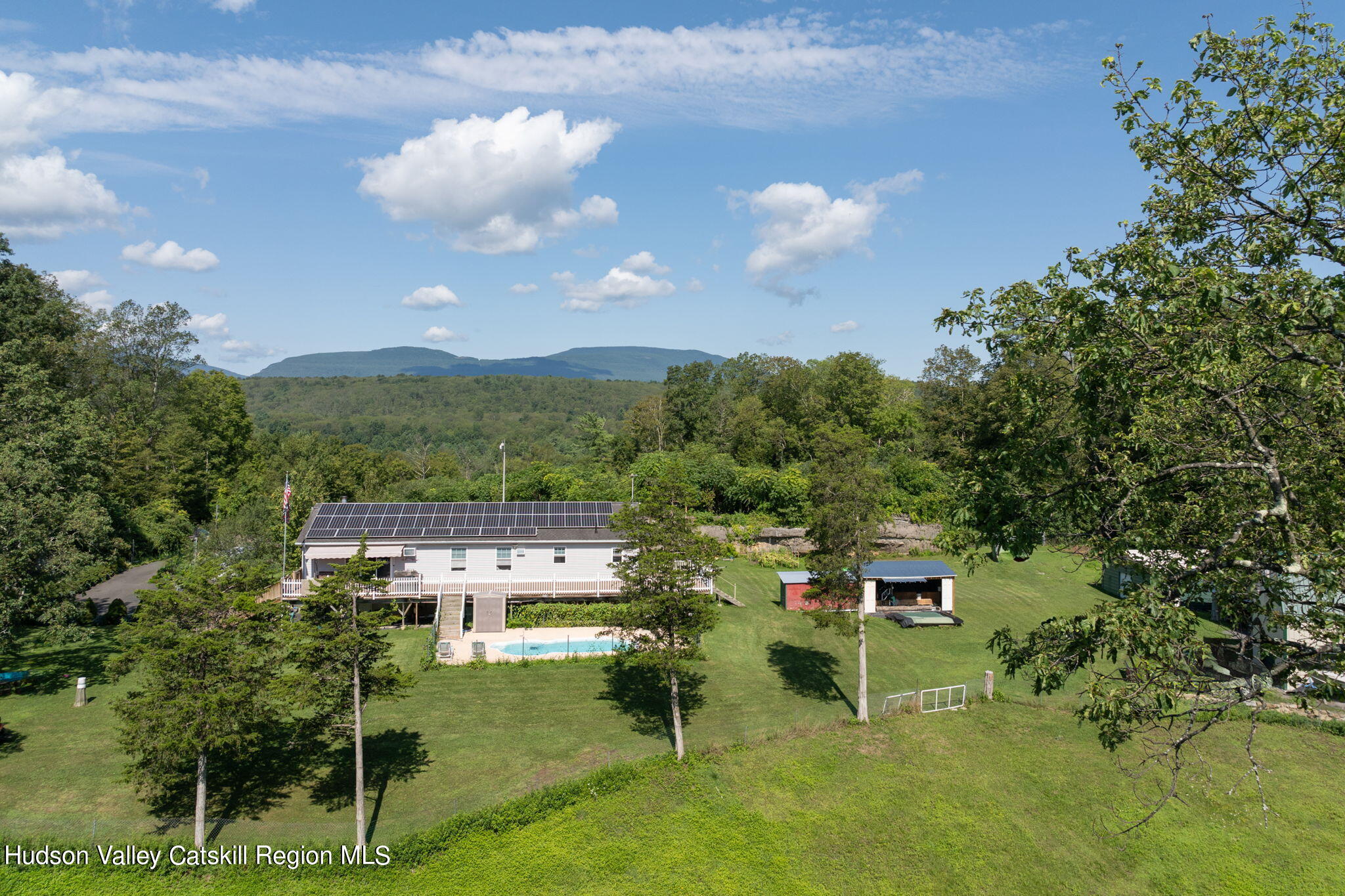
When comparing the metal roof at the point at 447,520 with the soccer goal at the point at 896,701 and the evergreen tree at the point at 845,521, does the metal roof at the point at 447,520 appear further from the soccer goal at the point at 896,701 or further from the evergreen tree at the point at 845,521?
the soccer goal at the point at 896,701

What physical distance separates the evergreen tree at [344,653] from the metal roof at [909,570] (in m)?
25.4

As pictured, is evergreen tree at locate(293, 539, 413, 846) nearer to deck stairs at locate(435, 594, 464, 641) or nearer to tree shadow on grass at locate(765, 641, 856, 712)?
deck stairs at locate(435, 594, 464, 641)

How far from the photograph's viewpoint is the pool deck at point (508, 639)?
95.3 ft

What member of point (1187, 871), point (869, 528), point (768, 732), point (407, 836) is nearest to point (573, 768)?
point (407, 836)

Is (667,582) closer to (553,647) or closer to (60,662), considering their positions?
(553,647)

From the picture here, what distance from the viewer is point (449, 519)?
118 ft

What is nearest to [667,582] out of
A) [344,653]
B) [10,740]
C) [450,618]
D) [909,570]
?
[344,653]

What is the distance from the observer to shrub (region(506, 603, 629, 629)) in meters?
33.2

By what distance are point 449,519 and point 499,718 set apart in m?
15.0

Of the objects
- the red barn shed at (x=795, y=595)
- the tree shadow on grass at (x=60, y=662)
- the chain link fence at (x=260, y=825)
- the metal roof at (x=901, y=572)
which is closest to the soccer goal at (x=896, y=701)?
the chain link fence at (x=260, y=825)

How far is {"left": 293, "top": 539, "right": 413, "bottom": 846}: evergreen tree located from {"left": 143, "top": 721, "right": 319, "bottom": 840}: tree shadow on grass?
1.48 m

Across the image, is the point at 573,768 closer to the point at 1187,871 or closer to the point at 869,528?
the point at 869,528

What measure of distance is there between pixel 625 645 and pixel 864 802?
13.0 meters

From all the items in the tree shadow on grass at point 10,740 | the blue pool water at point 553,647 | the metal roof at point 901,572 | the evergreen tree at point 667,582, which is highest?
the evergreen tree at point 667,582
